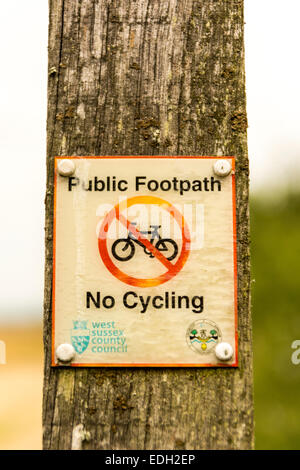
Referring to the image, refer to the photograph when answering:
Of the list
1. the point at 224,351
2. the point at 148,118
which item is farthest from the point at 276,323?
the point at 148,118

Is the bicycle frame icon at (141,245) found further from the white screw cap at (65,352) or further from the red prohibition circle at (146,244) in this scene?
the white screw cap at (65,352)

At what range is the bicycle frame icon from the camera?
164 cm

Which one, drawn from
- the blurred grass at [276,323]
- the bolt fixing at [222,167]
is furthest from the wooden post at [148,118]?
the blurred grass at [276,323]

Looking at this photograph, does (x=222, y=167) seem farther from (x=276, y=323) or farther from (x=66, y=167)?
(x=276, y=323)

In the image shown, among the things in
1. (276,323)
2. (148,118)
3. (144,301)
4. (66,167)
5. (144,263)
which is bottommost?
(276,323)

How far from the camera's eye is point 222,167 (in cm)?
167

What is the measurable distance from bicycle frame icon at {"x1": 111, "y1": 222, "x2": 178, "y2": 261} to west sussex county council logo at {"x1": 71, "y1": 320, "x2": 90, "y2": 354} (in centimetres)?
21

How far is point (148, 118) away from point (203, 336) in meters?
0.64

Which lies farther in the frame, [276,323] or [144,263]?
[276,323]
